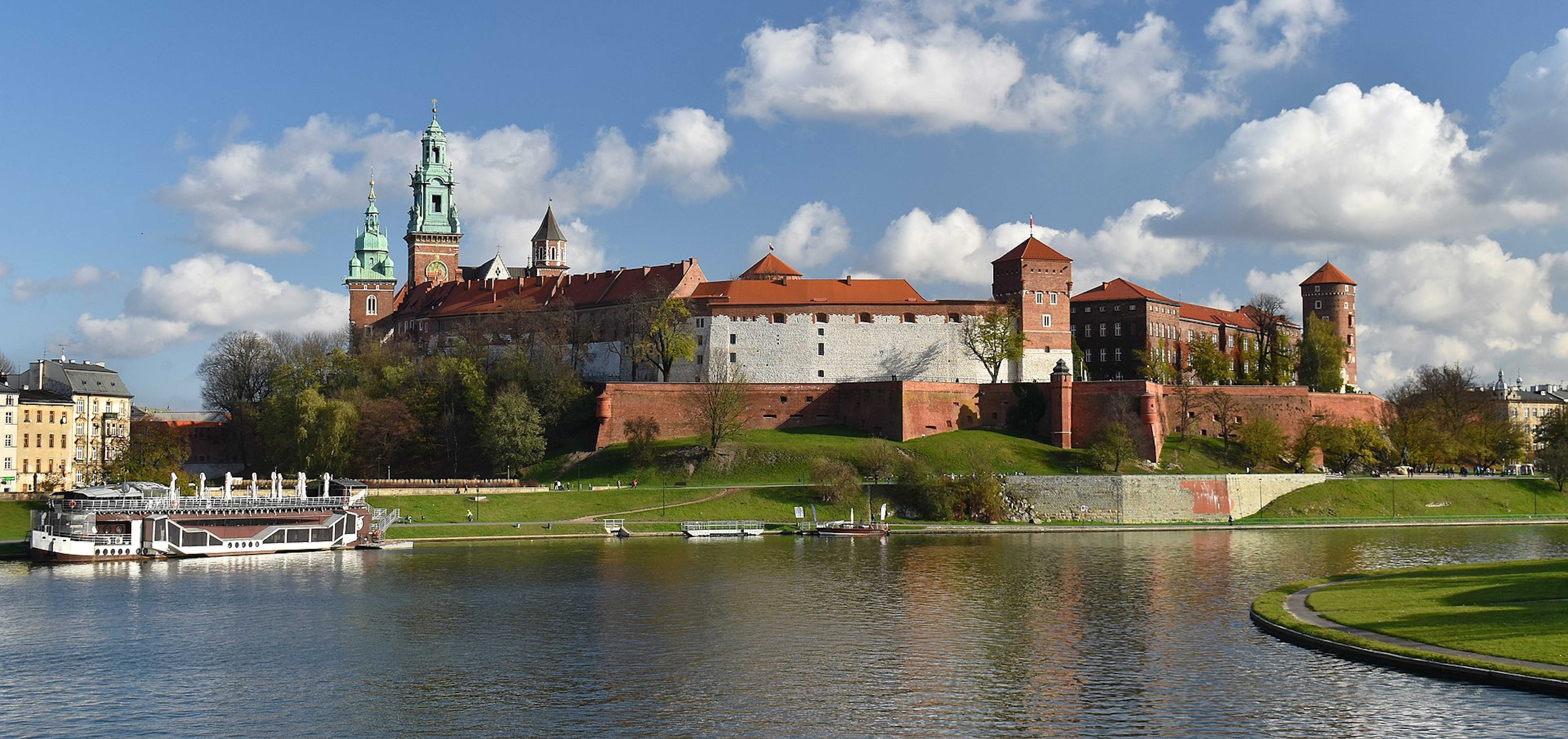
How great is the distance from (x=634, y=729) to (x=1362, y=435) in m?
63.3

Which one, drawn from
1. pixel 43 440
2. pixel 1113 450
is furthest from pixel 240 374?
pixel 1113 450

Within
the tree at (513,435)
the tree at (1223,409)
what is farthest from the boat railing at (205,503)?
the tree at (1223,409)

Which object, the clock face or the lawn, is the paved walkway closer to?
the lawn

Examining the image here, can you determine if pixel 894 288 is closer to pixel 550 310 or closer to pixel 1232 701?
pixel 550 310

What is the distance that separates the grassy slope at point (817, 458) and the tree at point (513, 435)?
3.81ft

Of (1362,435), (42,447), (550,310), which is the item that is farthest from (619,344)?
(1362,435)

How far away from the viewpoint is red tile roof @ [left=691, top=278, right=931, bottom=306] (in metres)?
85.1

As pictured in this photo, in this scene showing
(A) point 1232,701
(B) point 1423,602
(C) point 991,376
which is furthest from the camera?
(C) point 991,376

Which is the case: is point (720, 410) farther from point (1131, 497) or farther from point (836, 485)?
point (1131, 497)

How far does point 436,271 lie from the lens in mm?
112688

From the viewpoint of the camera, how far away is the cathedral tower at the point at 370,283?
10756 centimetres

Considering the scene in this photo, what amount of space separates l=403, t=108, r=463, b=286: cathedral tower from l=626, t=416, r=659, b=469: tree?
142 ft

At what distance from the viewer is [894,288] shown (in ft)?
284

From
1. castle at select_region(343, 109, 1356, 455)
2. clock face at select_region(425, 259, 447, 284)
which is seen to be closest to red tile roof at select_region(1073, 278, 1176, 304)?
castle at select_region(343, 109, 1356, 455)
